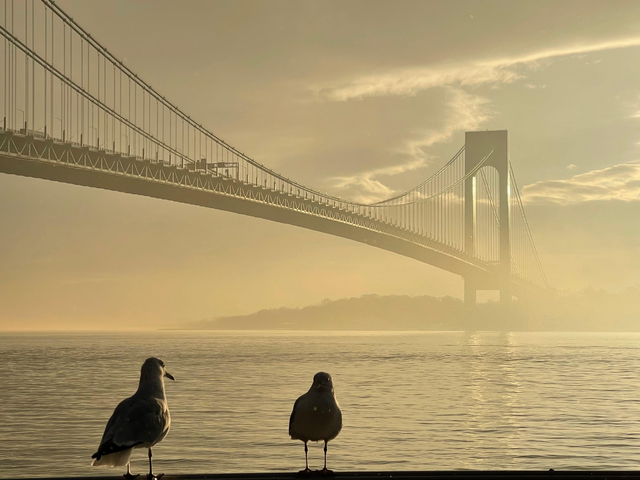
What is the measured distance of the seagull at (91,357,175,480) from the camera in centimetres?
628

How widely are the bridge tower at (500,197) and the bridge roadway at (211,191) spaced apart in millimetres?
1175

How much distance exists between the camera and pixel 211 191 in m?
54.5

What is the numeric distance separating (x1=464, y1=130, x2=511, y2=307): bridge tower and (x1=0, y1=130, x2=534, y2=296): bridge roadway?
3.86 ft

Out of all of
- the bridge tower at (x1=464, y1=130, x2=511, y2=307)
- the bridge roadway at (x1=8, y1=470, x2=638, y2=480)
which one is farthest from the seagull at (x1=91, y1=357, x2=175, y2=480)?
the bridge tower at (x1=464, y1=130, x2=511, y2=307)

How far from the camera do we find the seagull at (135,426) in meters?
6.28

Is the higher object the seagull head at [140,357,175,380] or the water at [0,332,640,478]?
the seagull head at [140,357,175,380]

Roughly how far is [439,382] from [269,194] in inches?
1277

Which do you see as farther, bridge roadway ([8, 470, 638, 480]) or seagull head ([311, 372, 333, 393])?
seagull head ([311, 372, 333, 393])

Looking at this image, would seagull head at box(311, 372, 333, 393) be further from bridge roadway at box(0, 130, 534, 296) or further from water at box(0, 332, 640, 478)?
bridge roadway at box(0, 130, 534, 296)

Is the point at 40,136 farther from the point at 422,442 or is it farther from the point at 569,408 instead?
the point at 422,442

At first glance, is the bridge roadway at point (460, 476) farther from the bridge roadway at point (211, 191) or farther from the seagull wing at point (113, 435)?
the bridge roadway at point (211, 191)

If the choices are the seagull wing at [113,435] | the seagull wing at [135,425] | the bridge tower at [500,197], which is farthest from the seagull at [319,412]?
the bridge tower at [500,197]

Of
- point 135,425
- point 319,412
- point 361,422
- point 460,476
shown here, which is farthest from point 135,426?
point 361,422

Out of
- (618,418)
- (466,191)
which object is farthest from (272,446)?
(466,191)
